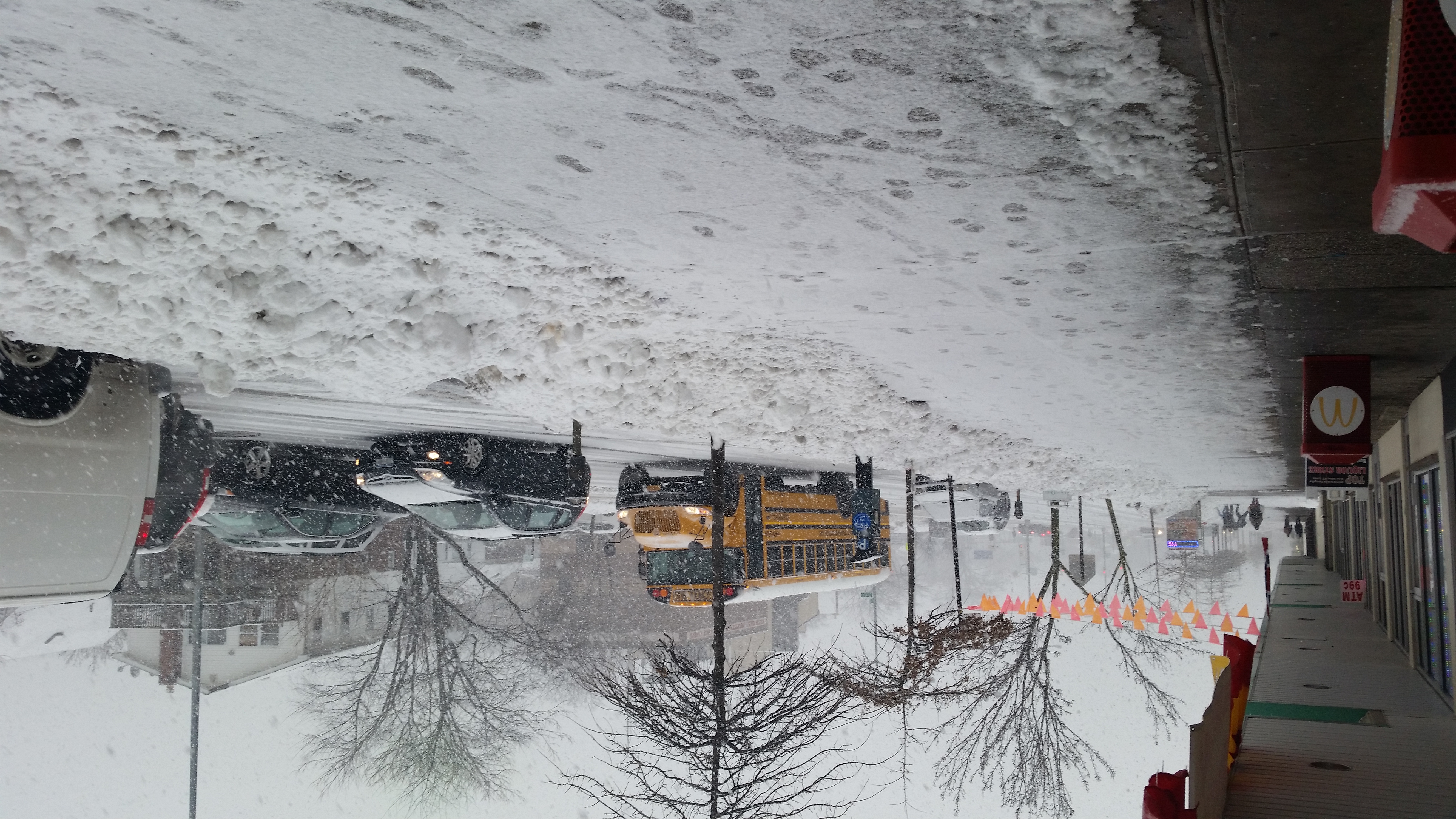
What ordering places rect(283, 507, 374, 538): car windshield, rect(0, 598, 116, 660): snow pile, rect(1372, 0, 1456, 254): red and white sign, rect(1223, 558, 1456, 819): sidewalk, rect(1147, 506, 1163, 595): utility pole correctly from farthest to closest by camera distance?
rect(1147, 506, 1163, 595): utility pole < rect(0, 598, 116, 660): snow pile < rect(283, 507, 374, 538): car windshield < rect(1223, 558, 1456, 819): sidewalk < rect(1372, 0, 1456, 254): red and white sign

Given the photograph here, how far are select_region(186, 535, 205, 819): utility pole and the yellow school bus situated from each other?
689cm

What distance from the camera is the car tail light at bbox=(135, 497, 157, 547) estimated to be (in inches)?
207

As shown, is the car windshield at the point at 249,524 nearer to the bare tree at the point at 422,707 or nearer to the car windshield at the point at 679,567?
the car windshield at the point at 679,567

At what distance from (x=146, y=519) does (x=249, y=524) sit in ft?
19.5

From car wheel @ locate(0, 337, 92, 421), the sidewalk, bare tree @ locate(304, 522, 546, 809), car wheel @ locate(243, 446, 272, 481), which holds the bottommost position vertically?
bare tree @ locate(304, 522, 546, 809)

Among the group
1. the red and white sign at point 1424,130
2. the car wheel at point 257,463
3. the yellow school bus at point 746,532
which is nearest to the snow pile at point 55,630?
the car wheel at point 257,463

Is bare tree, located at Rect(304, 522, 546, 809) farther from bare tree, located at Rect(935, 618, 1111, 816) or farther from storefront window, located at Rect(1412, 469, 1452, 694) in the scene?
storefront window, located at Rect(1412, 469, 1452, 694)

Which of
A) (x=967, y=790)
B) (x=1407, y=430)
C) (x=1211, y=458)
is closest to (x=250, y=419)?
(x=1407, y=430)

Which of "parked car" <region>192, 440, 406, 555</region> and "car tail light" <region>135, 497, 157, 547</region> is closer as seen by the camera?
"car tail light" <region>135, 497, 157, 547</region>

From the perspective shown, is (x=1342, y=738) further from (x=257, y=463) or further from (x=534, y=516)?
(x=257, y=463)

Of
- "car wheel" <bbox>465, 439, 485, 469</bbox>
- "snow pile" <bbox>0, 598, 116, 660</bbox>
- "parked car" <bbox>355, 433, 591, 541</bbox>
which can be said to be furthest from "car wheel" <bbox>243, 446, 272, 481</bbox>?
"snow pile" <bbox>0, 598, 116, 660</bbox>

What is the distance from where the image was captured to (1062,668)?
71.3 feet

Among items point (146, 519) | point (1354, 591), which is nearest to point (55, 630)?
point (146, 519)

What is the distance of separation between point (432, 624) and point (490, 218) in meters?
21.9
